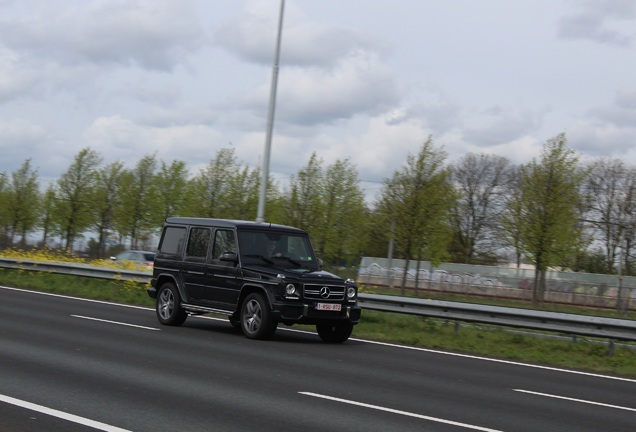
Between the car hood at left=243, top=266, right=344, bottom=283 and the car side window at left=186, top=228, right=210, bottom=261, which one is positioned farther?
the car side window at left=186, top=228, right=210, bottom=261

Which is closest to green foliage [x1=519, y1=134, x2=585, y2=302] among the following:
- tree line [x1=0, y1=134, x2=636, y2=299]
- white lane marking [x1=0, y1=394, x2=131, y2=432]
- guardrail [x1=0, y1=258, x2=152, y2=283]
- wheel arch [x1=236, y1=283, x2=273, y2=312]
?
tree line [x1=0, y1=134, x2=636, y2=299]

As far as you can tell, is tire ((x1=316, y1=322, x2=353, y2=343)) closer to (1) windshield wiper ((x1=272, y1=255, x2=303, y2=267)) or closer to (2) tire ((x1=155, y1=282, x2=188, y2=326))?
(1) windshield wiper ((x1=272, y1=255, x2=303, y2=267))

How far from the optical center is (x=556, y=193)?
44688 millimetres

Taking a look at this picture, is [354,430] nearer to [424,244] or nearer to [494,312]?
[494,312]

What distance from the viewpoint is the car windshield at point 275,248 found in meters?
16.5

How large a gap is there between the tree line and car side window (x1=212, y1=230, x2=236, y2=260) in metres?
29.1

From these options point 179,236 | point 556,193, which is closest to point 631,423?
point 179,236

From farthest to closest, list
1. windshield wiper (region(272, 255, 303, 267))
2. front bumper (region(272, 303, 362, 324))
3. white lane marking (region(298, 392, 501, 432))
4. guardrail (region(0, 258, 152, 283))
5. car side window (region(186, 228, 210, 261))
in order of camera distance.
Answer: guardrail (region(0, 258, 152, 283)) → car side window (region(186, 228, 210, 261)) → windshield wiper (region(272, 255, 303, 267)) → front bumper (region(272, 303, 362, 324)) → white lane marking (region(298, 392, 501, 432))

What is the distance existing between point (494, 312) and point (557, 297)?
37607 mm

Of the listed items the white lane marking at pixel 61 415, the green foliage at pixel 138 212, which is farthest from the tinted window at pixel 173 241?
the green foliage at pixel 138 212

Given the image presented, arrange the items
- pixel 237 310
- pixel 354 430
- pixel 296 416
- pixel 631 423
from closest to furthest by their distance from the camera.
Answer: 1. pixel 354 430
2. pixel 296 416
3. pixel 631 423
4. pixel 237 310

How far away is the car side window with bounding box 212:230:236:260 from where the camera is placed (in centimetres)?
1667

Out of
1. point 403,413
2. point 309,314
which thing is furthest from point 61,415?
point 309,314

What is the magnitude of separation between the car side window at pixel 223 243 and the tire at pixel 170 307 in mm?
1169
